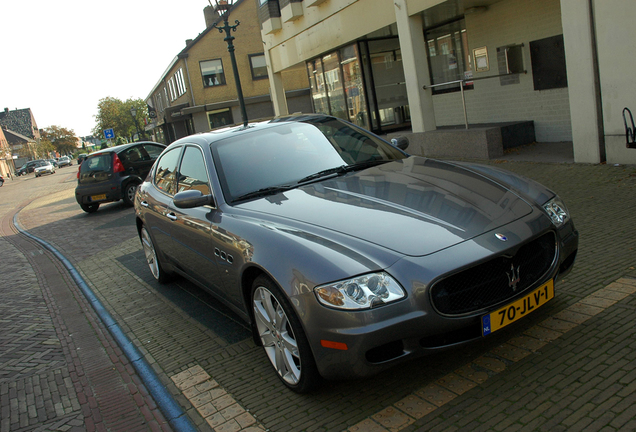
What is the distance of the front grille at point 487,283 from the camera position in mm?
2822

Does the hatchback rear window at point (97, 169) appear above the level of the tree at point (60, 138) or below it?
below

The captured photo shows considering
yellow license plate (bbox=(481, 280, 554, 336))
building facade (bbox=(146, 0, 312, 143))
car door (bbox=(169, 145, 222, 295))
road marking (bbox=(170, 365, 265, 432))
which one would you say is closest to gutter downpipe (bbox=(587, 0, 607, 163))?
yellow license plate (bbox=(481, 280, 554, 336))

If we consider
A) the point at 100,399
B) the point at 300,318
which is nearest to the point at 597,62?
the point at 300,318

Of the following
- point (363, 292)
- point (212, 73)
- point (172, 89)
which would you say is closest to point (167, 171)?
point (363, 292)

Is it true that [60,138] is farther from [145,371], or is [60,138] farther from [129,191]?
[145,371]

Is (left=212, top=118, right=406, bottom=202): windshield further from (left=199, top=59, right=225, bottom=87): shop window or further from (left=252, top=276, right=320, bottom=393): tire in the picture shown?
(left=199, top=59, right=225, bottom=87): shop window

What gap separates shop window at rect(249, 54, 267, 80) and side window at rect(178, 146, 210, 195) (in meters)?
33.1

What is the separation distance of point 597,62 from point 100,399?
8.22 meters

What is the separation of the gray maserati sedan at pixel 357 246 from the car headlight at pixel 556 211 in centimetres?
1

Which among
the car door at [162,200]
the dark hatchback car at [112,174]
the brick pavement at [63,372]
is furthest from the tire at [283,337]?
the dark hatchback car at [112,174]

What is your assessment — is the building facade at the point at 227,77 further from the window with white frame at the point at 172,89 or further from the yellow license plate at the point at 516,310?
A: the yellow license plate at the point at 516,310

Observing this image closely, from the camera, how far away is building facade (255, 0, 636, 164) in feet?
26.6

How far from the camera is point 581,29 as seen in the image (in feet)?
26.9

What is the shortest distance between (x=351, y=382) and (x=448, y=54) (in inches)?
503
